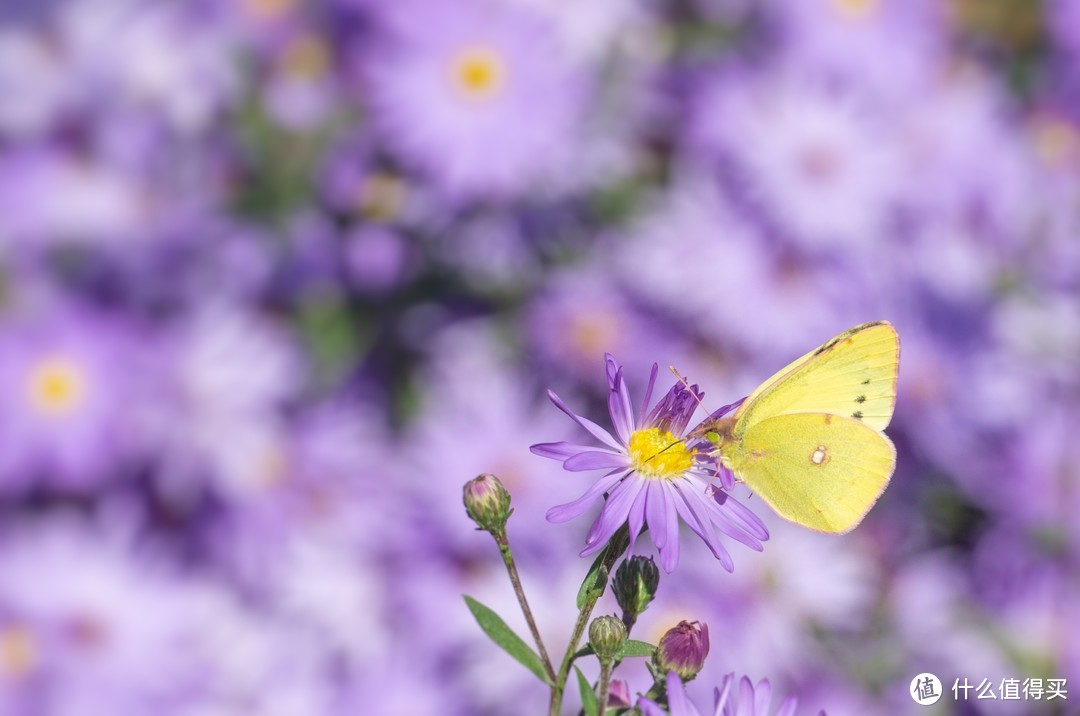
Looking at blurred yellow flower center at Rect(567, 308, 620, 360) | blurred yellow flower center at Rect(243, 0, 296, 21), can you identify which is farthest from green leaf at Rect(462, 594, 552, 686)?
blurred yellow flower center at Rect(243, 0, 296, 21)

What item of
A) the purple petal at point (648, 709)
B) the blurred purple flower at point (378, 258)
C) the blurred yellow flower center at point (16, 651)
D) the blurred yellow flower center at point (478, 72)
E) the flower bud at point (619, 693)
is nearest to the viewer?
→ the purple petal at point (648, 709)

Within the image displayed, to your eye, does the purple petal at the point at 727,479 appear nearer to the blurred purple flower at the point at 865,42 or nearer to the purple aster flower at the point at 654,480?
the purple aster flower at the point at 654,480

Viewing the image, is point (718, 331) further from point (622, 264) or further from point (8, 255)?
point (8, 255)

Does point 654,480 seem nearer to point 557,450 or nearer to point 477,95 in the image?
point 557,450

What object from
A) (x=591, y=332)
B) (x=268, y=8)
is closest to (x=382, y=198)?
(x=591, y=332)

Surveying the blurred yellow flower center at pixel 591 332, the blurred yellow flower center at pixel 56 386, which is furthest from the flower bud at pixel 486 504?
the blurred yellow flower center at pixel 56 386
